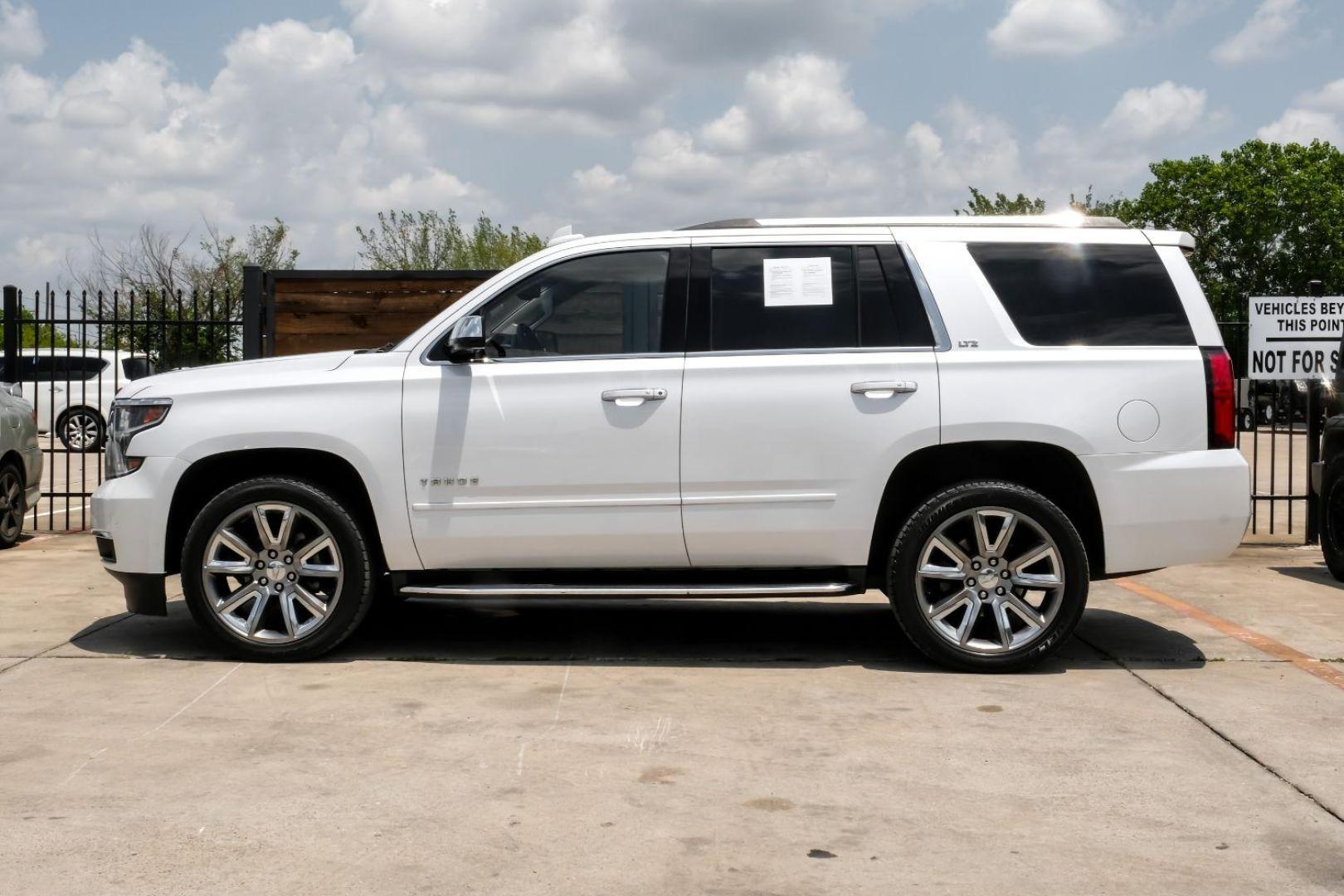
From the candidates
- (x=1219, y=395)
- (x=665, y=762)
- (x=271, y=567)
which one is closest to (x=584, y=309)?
(x=271, y=567)

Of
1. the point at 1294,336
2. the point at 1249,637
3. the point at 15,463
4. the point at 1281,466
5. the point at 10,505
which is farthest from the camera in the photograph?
the point at 1281,466

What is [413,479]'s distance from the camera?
6.26 meters

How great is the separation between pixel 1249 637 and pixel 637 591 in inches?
129

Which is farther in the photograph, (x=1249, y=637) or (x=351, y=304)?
(x=351, y=304)

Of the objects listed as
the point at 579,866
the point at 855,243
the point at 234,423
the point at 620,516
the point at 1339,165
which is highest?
the point at 1339,165

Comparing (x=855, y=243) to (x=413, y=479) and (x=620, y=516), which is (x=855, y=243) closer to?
(x=620, y=516)

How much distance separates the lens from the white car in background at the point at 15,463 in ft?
34.7

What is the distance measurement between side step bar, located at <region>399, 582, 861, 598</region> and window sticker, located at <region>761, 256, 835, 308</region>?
128 cm

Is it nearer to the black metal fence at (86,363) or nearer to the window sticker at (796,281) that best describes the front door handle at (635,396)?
the window sticker at (796,281)

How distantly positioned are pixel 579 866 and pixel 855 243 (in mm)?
3495

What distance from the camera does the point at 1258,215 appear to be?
175 feet

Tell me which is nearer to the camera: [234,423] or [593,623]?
[234,423]

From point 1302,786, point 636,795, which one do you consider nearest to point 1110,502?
point 1302,786

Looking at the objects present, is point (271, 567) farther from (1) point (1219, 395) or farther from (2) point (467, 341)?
(1) point (1219, 395)
